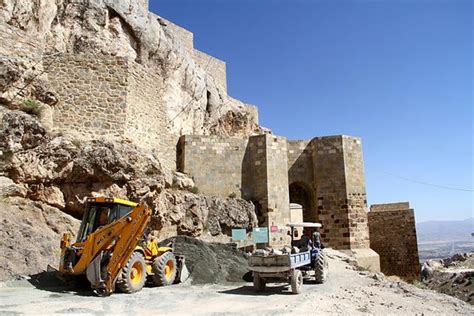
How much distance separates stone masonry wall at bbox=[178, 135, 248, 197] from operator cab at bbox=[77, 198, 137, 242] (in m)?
8.83

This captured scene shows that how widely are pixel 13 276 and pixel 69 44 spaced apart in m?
10.1

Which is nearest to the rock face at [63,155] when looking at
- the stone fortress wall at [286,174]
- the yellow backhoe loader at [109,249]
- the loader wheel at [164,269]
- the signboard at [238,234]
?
the signboard at [238,234]

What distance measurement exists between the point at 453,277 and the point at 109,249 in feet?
80.8

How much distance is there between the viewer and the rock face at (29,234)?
29.4ft

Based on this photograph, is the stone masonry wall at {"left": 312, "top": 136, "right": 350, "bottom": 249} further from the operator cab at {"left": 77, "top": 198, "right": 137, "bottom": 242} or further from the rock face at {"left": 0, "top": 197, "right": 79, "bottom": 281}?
the operator cab at {"left": 77, "top": 198, "right": 137, "bottom": 242}

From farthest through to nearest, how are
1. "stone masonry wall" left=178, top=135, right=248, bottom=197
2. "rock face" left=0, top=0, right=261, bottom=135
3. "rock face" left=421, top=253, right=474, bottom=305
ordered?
"rock face" left=421, top=253, right=474, bottom=305, "stone masonry wall" left=178, top=135, right=248, bottom=197, "rock face" left=0, top=0, right=261, bottom=135

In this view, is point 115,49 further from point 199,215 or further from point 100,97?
point 199,215

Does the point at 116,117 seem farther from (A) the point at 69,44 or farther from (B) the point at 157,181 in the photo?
(A) the point at 69,44

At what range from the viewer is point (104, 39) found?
53.0 feet

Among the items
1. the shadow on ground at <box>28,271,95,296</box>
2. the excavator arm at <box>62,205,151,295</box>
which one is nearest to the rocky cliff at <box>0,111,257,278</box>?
the shadow on ground at <box>28,271,95,296</box>

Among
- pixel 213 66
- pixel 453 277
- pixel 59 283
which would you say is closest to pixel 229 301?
pixel 59 283

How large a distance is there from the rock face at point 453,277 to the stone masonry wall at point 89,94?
17676 millimetres

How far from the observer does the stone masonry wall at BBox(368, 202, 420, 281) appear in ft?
73.7

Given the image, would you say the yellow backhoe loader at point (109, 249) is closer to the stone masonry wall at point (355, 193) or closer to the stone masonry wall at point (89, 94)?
the stone masonry wall at point (89, 94)
